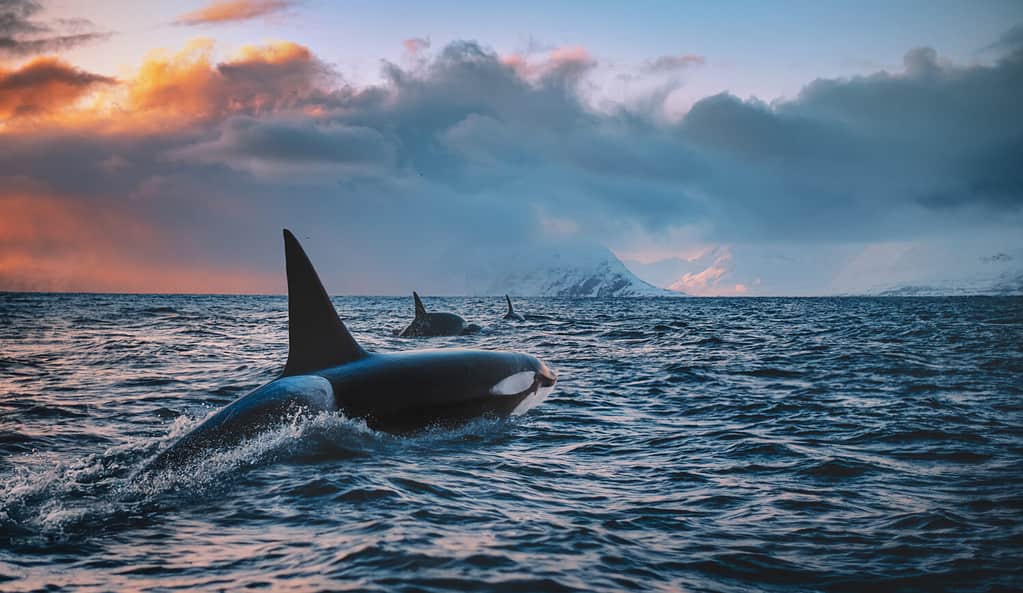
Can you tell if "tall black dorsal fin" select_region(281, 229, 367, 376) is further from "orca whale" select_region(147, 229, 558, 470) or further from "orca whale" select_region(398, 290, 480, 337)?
"orca whale" select_region(398, 290, 480, 337)

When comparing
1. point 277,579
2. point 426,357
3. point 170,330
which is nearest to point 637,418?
point 426,357

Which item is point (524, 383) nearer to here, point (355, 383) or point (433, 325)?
point (355, 383)

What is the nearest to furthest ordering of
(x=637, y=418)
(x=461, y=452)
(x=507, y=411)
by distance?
1. (x=461, y=452)
2. (x=507, y=411)
3. (x=637, y=418)

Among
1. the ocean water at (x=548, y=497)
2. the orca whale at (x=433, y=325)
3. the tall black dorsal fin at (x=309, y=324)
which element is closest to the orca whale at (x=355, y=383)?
the tall black dorsal fin at (x=309, y=324)

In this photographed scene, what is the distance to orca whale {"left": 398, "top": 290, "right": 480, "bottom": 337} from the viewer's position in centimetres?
2705

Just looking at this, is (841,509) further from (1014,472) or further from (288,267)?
(288,267)

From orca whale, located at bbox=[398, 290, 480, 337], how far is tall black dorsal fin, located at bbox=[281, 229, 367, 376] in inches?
718

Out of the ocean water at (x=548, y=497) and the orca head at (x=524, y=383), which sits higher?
the orca head at (x=524, y=383)

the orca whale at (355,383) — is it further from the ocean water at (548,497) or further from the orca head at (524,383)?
the ocean water at (548,497)

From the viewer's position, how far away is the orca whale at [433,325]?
27.0 m

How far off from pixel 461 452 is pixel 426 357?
1680mm

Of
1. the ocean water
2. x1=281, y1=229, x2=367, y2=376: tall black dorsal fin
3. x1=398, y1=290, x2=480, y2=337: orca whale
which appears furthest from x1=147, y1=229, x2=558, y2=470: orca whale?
x1=398, y1=290, x2=480, y2=337: orca whale

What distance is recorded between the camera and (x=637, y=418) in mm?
10195

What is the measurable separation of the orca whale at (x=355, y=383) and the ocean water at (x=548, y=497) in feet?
0.69
